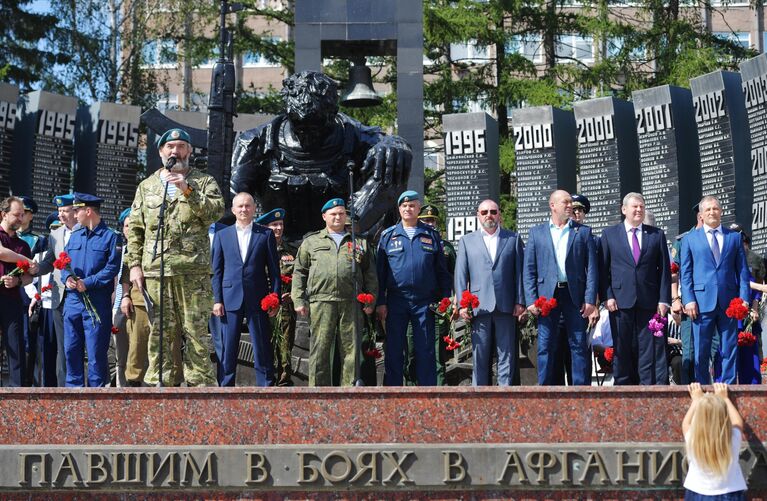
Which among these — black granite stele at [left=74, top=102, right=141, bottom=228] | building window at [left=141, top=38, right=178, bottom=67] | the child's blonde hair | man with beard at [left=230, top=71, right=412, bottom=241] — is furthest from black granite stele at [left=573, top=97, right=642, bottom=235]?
building window at [left=141, top=38, right=178, bottom=67]

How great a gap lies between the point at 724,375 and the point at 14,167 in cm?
1281

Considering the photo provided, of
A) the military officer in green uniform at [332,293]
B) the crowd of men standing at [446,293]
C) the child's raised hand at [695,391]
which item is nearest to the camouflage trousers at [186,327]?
the crowd of men standing at [446,293]

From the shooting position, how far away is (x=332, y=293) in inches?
341

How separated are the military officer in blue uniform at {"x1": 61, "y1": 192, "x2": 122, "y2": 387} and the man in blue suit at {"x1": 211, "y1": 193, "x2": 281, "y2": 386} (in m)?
0.86

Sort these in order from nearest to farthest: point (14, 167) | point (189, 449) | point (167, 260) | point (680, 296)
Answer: point (189, 449) < point (167, 260) < point (680, 296) < point (14, 167)

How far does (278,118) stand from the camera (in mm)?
11984

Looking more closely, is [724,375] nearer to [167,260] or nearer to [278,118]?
[167,260]

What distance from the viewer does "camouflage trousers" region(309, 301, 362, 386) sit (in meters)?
8.58

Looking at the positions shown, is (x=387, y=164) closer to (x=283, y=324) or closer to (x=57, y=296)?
(x=283, y=324)

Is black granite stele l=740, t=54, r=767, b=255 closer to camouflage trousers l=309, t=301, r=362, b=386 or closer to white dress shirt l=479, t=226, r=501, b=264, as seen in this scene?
white dress shirt l=479, t=226, r=501, b=264

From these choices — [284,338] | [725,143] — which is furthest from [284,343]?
[725,143]

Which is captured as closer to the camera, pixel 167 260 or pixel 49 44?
pixel 167 260

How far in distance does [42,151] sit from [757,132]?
10.4 meters

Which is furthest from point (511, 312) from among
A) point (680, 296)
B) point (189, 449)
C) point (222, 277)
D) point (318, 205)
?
point (318, 205)
